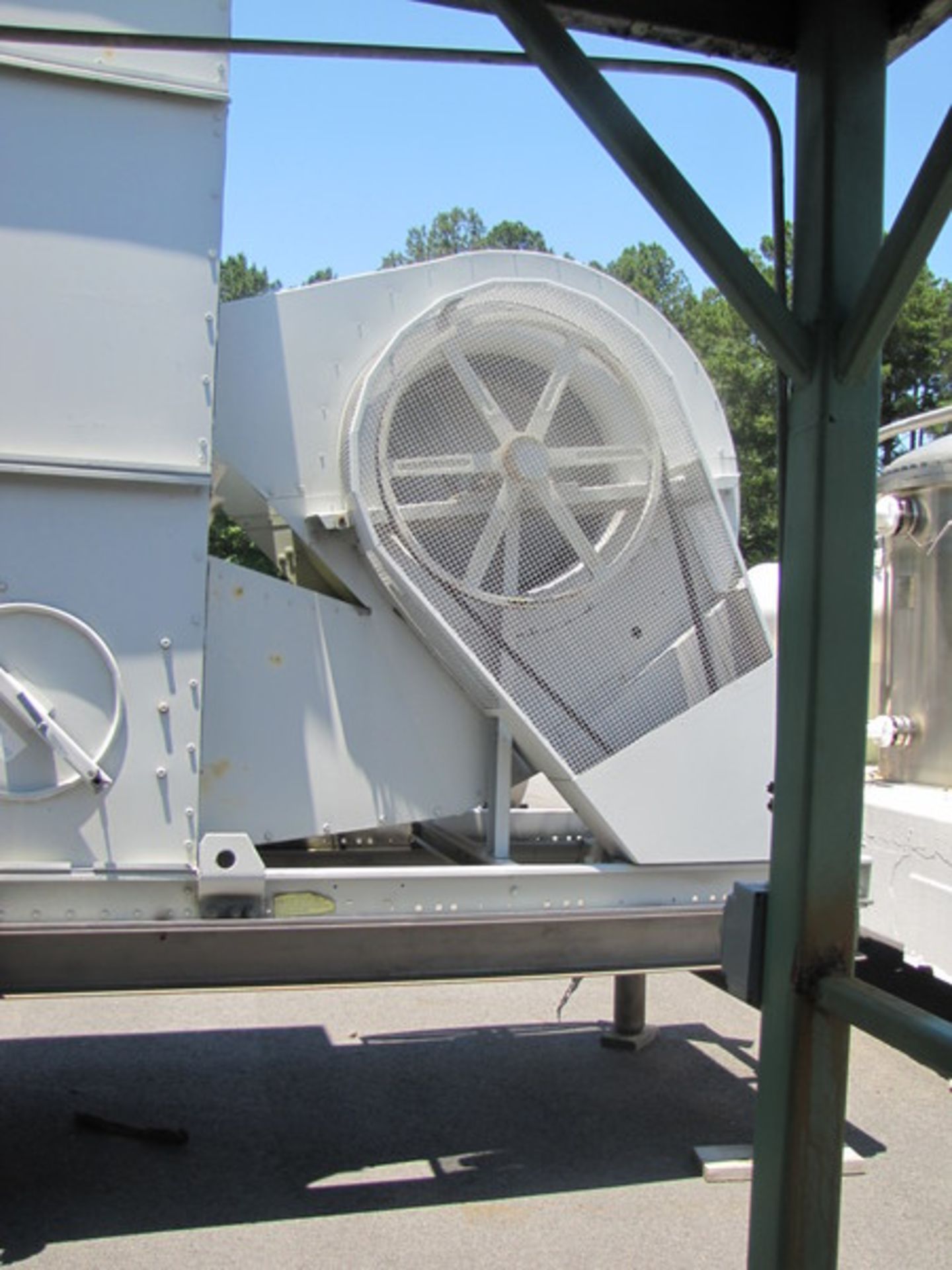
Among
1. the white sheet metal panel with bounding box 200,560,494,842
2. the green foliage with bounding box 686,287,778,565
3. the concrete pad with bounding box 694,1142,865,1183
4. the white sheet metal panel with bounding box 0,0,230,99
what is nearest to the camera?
the white sheet metal panel with bounding box 0,0,230,99

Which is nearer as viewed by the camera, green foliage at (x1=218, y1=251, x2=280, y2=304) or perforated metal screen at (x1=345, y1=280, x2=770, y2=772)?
perforated metal screen at (x1=345, y1=280, x2=770, y2=772)

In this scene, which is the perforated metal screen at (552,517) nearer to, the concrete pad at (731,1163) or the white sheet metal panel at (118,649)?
the white sheet metal panel at (118,649)

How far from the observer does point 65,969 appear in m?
3.55

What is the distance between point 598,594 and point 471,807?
2.76 feet

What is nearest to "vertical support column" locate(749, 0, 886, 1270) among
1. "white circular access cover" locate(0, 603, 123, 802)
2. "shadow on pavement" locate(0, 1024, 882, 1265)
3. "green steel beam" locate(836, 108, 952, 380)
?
"green steel beam" locate(836, 108, 952, 380)

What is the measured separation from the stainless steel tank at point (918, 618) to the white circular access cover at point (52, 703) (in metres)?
3.31

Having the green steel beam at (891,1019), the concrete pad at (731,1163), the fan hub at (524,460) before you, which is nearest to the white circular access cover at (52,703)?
the fan hub at (524,460)

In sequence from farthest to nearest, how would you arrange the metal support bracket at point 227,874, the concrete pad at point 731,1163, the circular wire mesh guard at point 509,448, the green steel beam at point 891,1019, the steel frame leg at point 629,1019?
the steel frame leg at point 629,1019 → the concrete pad at point 731,1163 → the circular wire mesh guard at point 509,448 → the metal support bracket at point 227,874 → the green steel beam at point 891,1019

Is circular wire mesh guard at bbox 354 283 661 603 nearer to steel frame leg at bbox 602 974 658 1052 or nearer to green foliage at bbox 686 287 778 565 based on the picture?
steel frame leg at bbox 602 974 658 1052

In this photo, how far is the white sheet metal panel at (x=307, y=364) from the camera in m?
3.92

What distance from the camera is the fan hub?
13.5 feet

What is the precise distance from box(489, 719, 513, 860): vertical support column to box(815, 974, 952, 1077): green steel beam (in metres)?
2.31

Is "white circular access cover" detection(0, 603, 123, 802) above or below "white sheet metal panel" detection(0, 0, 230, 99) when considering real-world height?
below

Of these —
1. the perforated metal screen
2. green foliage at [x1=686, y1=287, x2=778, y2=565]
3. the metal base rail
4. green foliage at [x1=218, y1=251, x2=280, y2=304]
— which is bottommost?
the metal base rail
